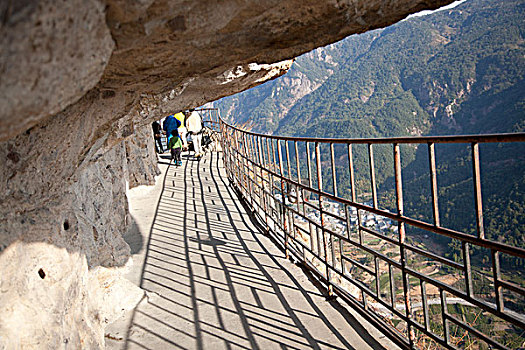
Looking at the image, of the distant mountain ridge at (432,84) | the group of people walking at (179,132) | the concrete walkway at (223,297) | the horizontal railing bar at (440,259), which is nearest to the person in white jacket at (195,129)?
the group of people walking at (179,132)

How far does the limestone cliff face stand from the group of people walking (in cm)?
900

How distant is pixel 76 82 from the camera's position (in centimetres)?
130

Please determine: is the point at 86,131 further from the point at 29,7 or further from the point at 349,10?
the point at 349,10

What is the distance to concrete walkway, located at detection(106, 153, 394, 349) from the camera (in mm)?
3246

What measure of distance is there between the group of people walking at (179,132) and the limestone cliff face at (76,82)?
9.00 metres

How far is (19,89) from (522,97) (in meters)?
49.9

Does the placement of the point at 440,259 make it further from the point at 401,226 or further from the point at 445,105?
the point at 445,105

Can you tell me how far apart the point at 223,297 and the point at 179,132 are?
10005 mm

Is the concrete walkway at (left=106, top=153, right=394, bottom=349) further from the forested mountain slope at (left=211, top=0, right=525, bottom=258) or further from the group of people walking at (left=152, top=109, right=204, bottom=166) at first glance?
the forested mountain slope at (left=211, top=0, right=525, bottom=258)

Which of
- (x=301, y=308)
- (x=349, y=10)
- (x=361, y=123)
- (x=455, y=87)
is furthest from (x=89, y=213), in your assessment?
(x=455, y=87)

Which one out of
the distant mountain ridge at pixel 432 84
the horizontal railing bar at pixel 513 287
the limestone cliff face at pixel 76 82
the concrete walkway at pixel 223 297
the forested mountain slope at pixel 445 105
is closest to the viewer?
the limestone cliff face at pixel 76 82

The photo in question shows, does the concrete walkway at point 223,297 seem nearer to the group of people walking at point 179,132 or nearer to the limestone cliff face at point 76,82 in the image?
the limestone cliff face at point 76,82

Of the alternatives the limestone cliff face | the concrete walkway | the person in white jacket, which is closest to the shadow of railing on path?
the concrete walkway

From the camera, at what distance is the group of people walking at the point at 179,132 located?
468 inches
